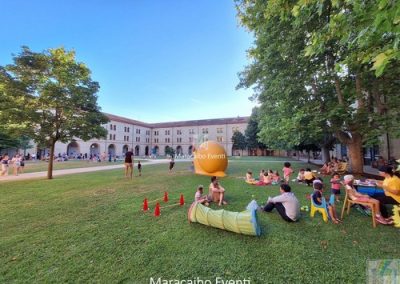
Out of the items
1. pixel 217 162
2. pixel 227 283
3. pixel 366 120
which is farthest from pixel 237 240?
pixel 366 120

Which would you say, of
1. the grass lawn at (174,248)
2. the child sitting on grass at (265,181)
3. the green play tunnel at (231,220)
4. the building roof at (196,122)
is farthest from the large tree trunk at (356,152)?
the building roof at (196,122)

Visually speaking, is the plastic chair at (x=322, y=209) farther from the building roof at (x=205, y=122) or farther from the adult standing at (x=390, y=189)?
the building roof at (x=205, y=122)

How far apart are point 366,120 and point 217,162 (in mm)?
8962

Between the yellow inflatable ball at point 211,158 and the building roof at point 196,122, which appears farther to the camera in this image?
the building roof at point 196,122

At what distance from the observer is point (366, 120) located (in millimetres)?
10945

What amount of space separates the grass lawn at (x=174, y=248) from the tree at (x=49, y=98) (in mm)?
7760

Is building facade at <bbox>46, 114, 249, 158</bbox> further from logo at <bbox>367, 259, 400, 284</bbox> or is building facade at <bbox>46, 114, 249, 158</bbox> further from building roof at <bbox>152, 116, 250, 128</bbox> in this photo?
logo at <bbox>367, 259, 400, 284</bbox>

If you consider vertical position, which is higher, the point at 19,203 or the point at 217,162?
the point at 217,162

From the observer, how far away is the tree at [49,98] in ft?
37.6

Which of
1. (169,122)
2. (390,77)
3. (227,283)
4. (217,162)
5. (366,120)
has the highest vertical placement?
(169,122)

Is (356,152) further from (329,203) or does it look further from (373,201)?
(329,203)

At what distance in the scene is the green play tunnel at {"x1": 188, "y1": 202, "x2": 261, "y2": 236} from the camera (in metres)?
4.38

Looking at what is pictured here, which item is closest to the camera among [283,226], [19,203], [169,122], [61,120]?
[283,226]

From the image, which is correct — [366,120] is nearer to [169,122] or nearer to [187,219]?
[187,219]
